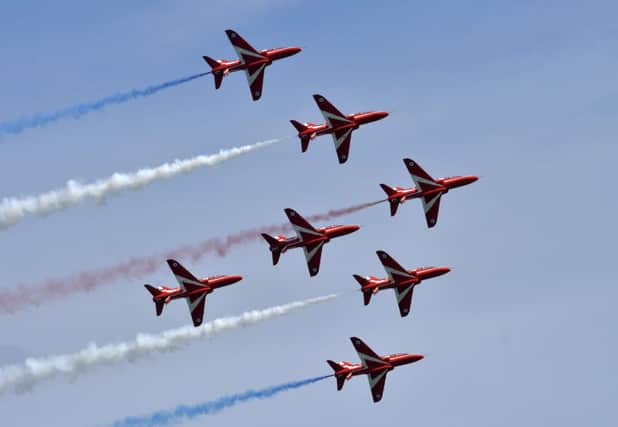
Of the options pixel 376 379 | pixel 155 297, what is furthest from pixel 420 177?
pixel 155 297

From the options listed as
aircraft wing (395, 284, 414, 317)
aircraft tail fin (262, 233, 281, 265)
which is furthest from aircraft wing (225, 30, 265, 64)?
aircraft wing (395, 284, 414, 317)

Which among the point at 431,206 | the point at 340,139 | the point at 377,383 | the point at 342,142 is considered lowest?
the point at 377,383

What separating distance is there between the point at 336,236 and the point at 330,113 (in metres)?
9.30

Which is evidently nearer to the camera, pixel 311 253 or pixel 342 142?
pixel 311 253

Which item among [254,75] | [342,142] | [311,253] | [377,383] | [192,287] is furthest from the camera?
[342,142]

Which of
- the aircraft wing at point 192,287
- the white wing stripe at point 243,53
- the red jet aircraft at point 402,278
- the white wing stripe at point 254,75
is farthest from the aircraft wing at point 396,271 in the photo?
the white wing stripe at point 243,53

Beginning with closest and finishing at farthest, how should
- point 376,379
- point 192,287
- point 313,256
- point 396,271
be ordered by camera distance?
1. point 192,287
2. point 313,256
3. point 376,379
4. point 396,271

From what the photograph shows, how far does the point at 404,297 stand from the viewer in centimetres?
12925

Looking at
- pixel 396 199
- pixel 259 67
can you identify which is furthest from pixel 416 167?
pixel 259 67

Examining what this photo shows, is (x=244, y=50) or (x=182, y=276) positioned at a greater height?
(x=244, y=50)

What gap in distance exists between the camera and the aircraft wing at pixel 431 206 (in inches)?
5079

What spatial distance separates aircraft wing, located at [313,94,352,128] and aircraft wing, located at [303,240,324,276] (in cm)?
920

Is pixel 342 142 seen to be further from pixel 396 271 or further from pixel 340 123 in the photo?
pixel 396 271

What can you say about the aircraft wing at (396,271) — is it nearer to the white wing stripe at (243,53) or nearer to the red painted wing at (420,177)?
the red painted wing at (420,177)
